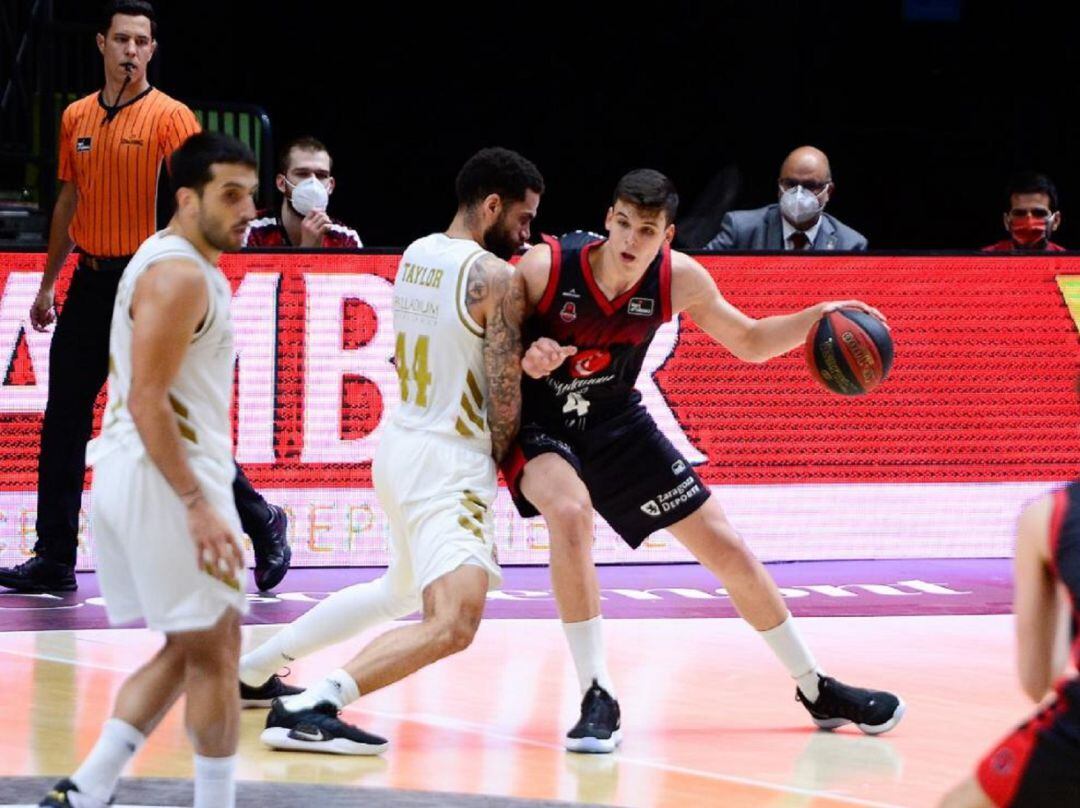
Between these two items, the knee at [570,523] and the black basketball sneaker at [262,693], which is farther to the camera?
the black basketball sneaker at [262,693]

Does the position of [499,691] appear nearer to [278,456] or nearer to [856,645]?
[856,645]

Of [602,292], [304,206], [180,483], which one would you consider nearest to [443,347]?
[602,292]

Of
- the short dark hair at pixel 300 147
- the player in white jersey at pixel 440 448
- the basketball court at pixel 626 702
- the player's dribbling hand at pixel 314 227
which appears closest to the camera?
the basketball court at pixel 626 702

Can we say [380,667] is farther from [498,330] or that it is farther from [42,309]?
[42,309]

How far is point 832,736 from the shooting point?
6.07 m

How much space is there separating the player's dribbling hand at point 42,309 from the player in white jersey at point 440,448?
2749 mm

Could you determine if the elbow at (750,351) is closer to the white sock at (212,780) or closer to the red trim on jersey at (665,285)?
the red trim on jersey at (665,285)

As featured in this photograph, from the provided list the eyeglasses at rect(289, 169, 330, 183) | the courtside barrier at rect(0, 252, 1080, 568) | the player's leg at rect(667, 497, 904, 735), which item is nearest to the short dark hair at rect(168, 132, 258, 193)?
the player's leg at rect(667, 497, 904, 735)

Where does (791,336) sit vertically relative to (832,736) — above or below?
above

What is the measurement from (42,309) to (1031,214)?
4.68 meters

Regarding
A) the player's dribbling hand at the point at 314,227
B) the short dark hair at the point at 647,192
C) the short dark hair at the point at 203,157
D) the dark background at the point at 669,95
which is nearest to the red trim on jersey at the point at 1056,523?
the short dark hair at the point at 203,157

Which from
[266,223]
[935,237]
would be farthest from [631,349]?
[935,237]

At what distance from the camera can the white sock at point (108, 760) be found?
4520 mm

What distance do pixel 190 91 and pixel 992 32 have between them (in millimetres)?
5354
